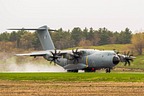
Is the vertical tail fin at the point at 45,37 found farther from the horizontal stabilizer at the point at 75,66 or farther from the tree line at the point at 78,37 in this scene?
the tree line at the point at 78,37

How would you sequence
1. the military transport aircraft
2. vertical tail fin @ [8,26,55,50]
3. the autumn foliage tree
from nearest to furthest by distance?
the military transport aircraft → vertical tail fin @ [8,26,55,50] → the autumn foliage tree

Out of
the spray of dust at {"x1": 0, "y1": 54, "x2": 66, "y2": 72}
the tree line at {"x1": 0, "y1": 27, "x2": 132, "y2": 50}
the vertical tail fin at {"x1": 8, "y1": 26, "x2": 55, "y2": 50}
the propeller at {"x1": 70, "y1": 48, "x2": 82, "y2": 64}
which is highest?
the tree line at {"x1": 0, "y1": 27, "x2": 132, "y2": 50}

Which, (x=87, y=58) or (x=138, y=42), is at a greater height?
(x=138, y=42)

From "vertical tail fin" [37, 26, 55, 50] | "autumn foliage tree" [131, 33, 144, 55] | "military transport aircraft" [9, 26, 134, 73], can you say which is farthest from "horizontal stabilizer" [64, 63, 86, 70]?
A: "autumn foliage tree" [131, 33, 144, 55]

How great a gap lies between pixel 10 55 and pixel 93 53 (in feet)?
110

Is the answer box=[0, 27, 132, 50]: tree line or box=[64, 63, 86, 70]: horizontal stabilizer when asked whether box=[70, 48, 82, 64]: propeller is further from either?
box=[0, 27, 132, 50]: tree line

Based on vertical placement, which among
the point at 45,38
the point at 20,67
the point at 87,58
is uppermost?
the point at 45,38

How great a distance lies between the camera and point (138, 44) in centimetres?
15000

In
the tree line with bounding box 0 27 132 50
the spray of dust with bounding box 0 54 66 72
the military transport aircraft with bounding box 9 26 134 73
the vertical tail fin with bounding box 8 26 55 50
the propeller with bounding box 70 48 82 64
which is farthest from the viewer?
the tree line with bounding box 0 27 132 50

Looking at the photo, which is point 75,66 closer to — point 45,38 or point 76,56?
point 76,56

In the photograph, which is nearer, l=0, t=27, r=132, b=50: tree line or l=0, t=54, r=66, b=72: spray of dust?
l=0, t=54, r=66, b=72: spray of dust

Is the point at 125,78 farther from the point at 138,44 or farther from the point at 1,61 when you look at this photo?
the point at 138,44

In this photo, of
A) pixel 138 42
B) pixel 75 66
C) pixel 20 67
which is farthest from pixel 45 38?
pixel 138 42

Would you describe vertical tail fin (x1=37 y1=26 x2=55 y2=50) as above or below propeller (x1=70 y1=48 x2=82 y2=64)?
above
